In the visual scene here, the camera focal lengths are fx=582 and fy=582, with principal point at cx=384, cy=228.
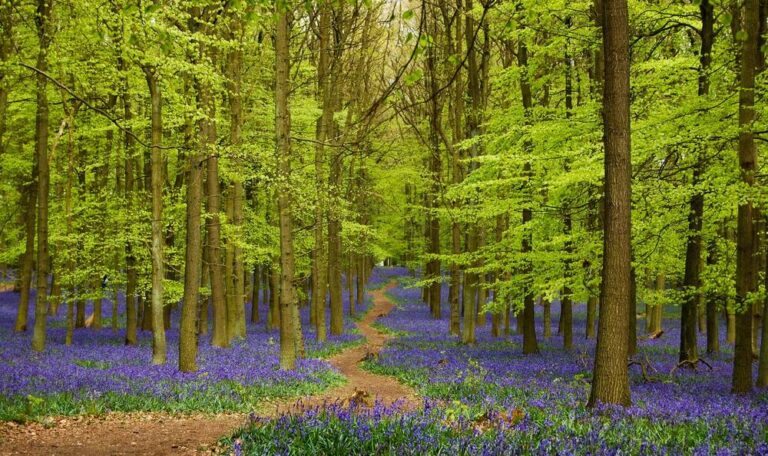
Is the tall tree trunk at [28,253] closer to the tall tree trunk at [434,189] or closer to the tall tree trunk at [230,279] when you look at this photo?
the tall tree trunk at [230,279]

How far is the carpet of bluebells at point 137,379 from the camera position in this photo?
9.88 m

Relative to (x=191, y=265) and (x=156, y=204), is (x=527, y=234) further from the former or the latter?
(x=156, y=204)

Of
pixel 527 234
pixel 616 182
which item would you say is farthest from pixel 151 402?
pixel 527 234

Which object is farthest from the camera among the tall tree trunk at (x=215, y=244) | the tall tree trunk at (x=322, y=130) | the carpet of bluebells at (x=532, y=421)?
the tall tree trunk at (x=322, y=130)

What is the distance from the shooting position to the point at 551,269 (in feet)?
54.2

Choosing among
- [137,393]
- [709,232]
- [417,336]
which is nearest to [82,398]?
[137,393]

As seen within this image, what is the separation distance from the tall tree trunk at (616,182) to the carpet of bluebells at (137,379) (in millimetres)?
6623

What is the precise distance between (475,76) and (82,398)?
52.3 feet

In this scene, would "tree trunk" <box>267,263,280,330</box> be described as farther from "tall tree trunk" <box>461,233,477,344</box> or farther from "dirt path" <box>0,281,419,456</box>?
"dirt path" <box>0,281,419,456</box>

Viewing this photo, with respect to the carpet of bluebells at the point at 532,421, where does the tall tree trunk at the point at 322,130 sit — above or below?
above

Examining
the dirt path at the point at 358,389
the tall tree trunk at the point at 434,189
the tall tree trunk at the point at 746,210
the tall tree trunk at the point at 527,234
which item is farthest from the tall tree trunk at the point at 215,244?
the tall tree trunk at the point at 746,210

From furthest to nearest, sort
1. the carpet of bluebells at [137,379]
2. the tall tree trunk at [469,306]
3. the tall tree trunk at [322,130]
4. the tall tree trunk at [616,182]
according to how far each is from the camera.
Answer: the tall tree trunk at [469,306] → the tall tree trunk at [322,130] → the carpet of bluebells at [137,379] → the tall tree trunk at [616,182]

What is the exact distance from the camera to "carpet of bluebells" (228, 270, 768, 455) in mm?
5664

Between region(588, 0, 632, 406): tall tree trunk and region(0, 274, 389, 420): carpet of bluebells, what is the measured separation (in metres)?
6.62
